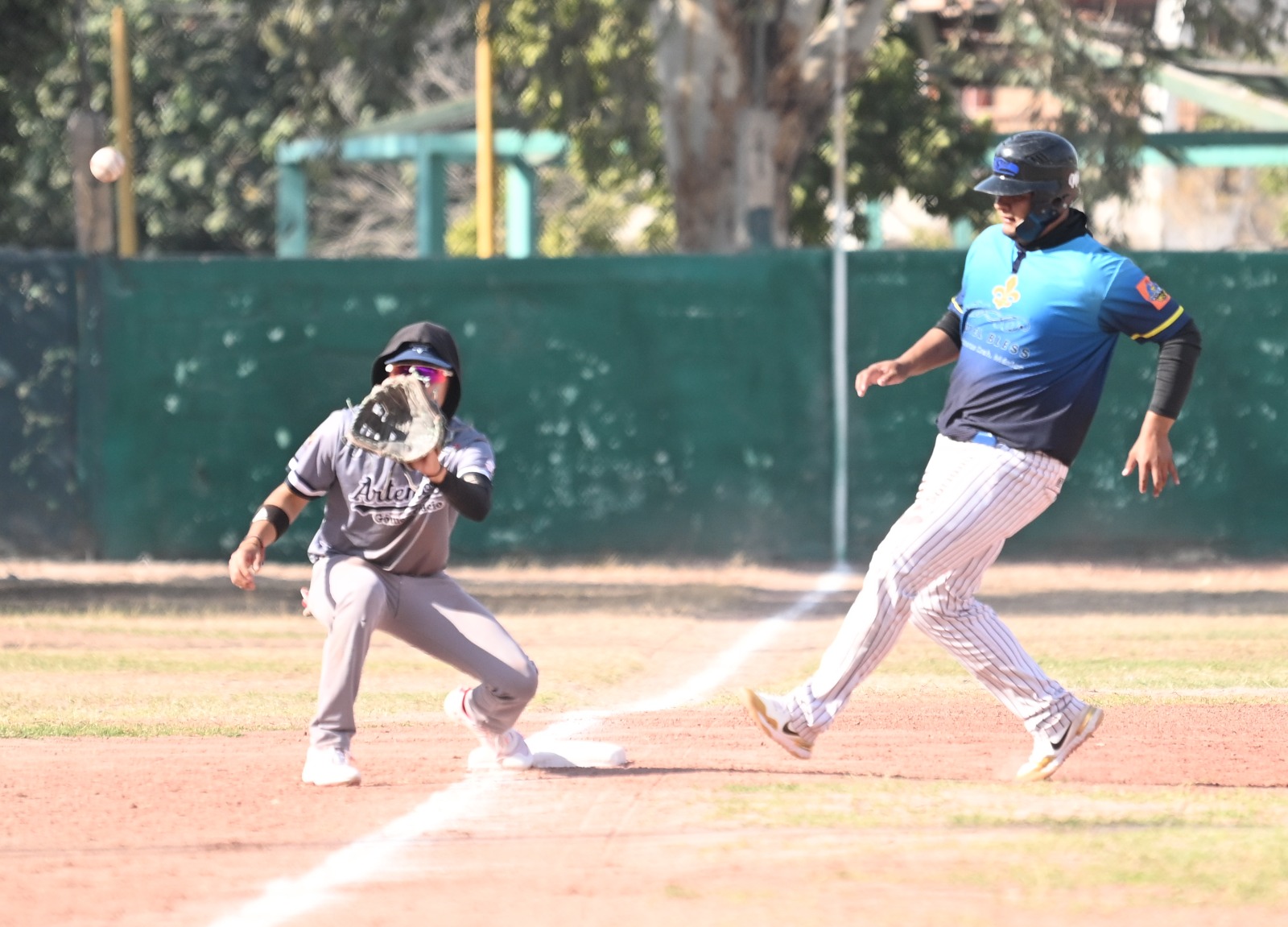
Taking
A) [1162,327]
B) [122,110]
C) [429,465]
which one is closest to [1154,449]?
[1162,327]

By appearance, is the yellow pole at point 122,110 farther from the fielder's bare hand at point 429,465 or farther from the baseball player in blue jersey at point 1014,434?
the baseball player in blue jersey at point 1014,434

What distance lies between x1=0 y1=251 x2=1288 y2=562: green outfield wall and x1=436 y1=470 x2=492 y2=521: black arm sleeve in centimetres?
938

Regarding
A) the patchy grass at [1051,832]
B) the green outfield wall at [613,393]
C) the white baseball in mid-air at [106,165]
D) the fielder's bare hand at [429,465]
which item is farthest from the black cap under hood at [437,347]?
the green outfield wall at [613,393]

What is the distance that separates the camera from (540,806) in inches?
240

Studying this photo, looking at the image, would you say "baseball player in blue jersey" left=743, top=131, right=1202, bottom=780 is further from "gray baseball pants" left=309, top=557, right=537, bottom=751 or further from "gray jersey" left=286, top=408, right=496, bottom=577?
"gray jersey" left=286, top=408, right=496, bottom=577

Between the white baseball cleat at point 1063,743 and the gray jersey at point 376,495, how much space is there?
81.2 inches

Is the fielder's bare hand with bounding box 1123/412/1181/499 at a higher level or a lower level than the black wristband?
higher

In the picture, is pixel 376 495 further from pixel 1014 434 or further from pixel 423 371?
pixel 1014 434

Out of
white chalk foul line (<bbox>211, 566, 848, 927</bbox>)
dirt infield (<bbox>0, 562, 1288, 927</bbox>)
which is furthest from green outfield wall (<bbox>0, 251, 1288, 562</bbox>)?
white chalk foul line (<bbox>211, 566, 848, 927</bbox>)

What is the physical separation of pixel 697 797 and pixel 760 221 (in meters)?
11.6

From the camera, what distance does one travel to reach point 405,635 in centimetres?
667

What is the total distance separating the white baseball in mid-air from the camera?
14.5 meters

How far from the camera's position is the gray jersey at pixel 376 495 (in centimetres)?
652

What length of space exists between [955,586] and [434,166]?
24241mm
